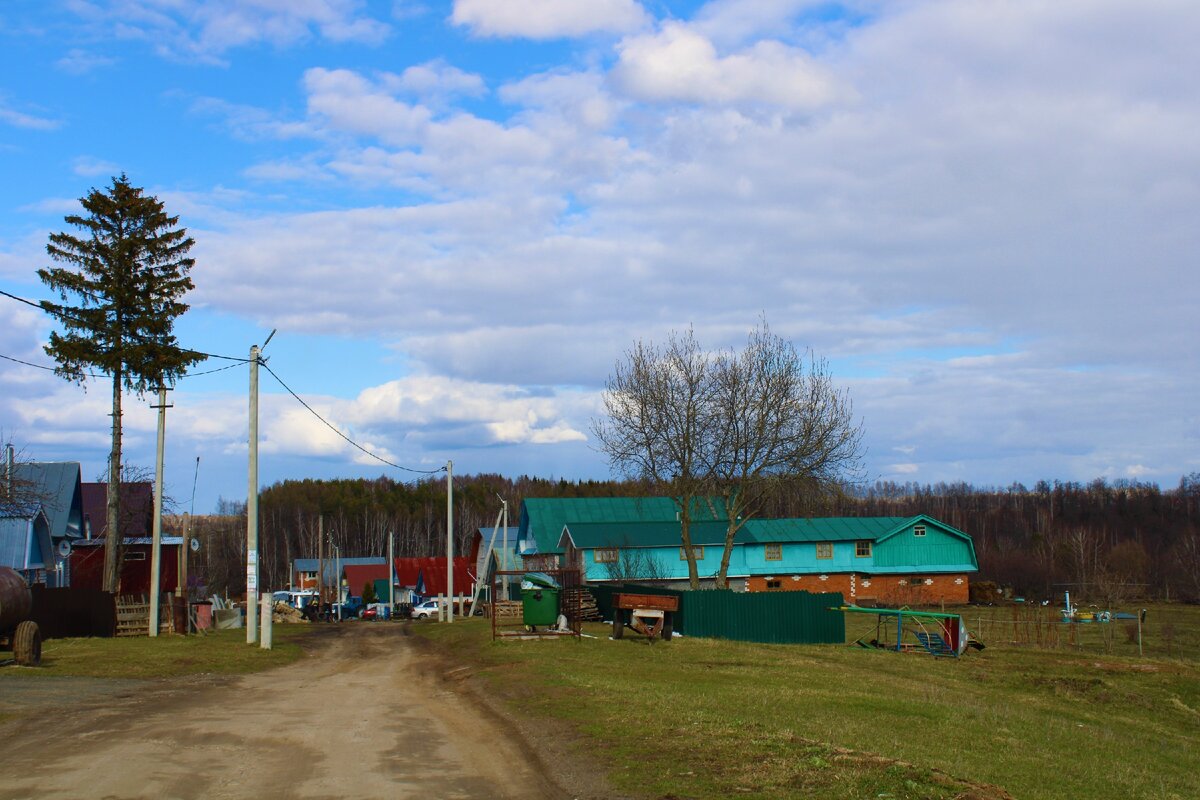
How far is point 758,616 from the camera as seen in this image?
35844mm

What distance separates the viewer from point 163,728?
44.6ft

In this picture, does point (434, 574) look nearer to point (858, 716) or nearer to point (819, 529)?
point (819, 529)

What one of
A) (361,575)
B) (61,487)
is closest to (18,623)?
(61,487)

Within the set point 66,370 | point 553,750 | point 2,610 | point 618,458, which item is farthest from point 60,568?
point 553,750

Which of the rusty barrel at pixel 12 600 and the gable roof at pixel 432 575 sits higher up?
the rusty barrel at pixel 12 600

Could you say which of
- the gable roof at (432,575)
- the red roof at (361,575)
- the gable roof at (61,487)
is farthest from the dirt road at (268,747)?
the red roof at (361,575)

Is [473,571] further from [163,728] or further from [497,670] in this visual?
[163,728]

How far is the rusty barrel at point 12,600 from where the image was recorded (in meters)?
22.2

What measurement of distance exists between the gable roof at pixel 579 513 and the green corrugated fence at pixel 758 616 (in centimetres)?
2937

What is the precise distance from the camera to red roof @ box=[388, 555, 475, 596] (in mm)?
72938

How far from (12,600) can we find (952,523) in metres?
125

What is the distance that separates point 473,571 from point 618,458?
29.7m

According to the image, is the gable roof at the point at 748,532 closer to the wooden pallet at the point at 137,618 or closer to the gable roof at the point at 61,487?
the gable roof at the point at 61,487

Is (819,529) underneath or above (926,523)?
underneath
